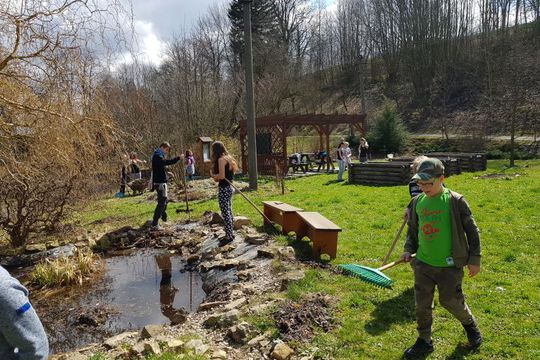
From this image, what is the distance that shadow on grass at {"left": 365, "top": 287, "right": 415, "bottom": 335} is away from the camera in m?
4.17

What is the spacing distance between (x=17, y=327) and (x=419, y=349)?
313 cm

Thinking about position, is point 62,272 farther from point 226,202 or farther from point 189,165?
point 189,165

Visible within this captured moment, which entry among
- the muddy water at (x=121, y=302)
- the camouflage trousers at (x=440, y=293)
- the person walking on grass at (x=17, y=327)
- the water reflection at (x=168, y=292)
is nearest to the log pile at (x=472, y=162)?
the water reflection at (x=168, y=292)

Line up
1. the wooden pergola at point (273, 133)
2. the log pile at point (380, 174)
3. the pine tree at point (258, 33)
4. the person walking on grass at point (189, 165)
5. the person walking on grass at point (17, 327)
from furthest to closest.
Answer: the pine tree at point (258, 33)
the person walking on grass at point (189, 165)
the wooden pergola at point (273, 133)
the log pile at point (380, 174)
the person walking on grass at point (17, 327)

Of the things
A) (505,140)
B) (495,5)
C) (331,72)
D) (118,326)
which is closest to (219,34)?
(331,72)

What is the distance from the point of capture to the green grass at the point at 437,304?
3.79 m

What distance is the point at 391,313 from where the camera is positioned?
4422 mm

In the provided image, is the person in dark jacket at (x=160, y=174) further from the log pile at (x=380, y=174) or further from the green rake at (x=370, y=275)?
the log pile at (x=380, y=174)

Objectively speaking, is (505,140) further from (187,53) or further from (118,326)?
(118,326)

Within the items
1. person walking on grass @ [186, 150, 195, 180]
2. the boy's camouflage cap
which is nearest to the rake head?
the boy's camouflage cap

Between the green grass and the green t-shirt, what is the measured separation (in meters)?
0.85

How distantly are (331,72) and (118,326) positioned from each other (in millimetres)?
49911

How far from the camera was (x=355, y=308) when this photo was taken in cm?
459

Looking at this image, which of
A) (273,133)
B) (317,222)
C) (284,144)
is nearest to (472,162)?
(284,144)
